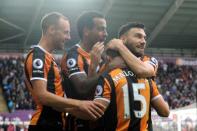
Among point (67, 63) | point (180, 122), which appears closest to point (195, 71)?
point (180, 122)

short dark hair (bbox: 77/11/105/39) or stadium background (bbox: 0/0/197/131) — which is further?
stadium background (bbox: 0/0/197/131)

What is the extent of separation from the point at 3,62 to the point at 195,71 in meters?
14.1

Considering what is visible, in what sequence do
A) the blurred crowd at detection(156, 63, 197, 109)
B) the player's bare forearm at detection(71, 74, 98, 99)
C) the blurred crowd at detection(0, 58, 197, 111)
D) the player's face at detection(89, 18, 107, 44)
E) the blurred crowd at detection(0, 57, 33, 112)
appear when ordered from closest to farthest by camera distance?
the player's bare forearm at detection(71, 74, 98, 99) → the player's face at detection(89, 18, 107, 44) → the blurred crowd at detection(0, 57, 33, 112) → the blurred crowd at detection(0, 58, 197, 111) → the blurred crowd at detection(156, 63, 197, 109)

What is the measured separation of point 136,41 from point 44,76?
85 cm

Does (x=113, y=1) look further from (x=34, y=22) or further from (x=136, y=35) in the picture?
(x=136, y=35)

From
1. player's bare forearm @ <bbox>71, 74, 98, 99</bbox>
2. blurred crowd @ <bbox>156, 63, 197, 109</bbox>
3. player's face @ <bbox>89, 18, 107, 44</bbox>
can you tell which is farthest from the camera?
blurred crowd @ <bbox>156, 63, 197, 109</bbox>

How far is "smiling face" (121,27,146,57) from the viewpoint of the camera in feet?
11.0

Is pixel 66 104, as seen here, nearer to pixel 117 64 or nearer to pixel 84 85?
A: pixel 84 85

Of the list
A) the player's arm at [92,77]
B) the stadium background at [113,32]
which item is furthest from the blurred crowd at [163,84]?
the player's arm at [92,77]

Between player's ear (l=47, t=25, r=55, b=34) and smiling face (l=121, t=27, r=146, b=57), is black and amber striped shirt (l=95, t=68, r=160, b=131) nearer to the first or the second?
smiling face (l=121, t=27, r=146, b=57)

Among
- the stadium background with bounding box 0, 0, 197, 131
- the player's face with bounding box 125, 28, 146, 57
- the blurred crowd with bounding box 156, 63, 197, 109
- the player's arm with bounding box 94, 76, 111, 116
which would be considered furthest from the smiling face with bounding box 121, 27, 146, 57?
the blurred crowd with bounding box 156, 63, 197, 109

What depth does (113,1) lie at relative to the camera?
80.2 ft

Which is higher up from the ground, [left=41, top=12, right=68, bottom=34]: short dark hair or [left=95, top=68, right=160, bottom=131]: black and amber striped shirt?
[left=41, top=12, right=68, bottom=34]: short dark hair

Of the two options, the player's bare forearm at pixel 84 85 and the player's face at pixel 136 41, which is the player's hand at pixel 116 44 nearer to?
the player's face at pixel 136 41
